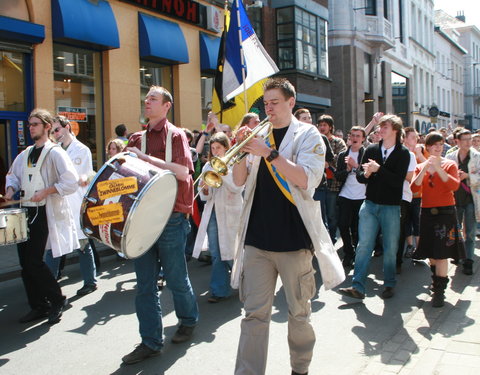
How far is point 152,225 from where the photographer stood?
3686mm

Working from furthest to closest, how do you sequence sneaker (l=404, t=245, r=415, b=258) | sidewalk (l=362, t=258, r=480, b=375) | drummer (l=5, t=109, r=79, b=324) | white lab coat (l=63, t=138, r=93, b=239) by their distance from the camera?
sneaker (l=404, t=245, r=415, b=258) < white lab coat (l=63, t=138, r=93, b=239) < drummer (l=5, t=109, r=79, b=324) < sidewalk (l=362, t=258, r=480, b=375)

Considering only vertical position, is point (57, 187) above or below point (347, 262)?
above

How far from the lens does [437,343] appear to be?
433cm

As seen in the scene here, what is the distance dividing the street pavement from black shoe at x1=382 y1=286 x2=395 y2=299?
86 mm

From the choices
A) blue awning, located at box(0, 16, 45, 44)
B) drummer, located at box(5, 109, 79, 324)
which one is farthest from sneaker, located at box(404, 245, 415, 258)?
blue awning, located at box(0, 16, 45, 44)

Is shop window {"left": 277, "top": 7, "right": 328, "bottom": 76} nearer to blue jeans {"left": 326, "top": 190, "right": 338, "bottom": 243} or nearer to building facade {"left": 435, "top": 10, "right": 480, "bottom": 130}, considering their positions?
blue jeans {"left": 326, "top": 190, "right": 338, "bottom": 243}

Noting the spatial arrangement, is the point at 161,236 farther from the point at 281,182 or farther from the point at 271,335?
the point at 271,335

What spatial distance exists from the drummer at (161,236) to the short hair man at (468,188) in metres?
4.49

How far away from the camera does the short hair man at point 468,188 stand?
708 centimetres

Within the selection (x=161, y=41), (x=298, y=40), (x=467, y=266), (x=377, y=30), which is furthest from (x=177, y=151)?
(x=377, y=30)

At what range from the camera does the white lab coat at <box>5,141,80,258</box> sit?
4926 mm

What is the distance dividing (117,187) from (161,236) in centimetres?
67

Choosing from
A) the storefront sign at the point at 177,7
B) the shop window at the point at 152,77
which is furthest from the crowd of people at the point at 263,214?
the storefront sign at the point at 177,7

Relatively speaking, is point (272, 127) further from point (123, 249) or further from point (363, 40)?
point (363, 40)
